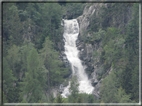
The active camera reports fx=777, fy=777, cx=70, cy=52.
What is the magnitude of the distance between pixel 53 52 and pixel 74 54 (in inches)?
252

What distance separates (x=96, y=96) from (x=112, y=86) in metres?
4.26

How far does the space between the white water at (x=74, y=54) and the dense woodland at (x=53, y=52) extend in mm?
1269

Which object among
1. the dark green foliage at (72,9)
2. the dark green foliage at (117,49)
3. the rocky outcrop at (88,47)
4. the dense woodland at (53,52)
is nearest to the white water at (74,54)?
the rocky outcrop at (88,47)

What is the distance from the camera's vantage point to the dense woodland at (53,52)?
59.1 metres

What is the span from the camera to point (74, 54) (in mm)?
74188

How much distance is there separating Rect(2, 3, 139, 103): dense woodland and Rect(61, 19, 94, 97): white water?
1269 millimetres

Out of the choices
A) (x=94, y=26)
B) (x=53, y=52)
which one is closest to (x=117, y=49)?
(x=53, y=52)

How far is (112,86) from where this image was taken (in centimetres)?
5947

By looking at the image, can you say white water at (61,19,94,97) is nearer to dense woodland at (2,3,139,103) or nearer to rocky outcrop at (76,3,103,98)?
rocky outcrop at (76,3,103,98)

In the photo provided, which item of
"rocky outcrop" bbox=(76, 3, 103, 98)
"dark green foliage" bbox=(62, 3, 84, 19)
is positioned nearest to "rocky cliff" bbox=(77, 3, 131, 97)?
"rocky outcrop" bbox=(76, 3, 103, 98)

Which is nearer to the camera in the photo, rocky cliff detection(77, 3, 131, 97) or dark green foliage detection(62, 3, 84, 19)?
rocky cliff detection(77, 3, 131, 97)

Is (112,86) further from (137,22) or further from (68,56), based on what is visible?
(68,56)

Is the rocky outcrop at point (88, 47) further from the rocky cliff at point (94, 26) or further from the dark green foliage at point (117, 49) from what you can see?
the dark green foliage at point (117, 49)

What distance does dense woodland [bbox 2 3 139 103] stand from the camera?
194 ft
